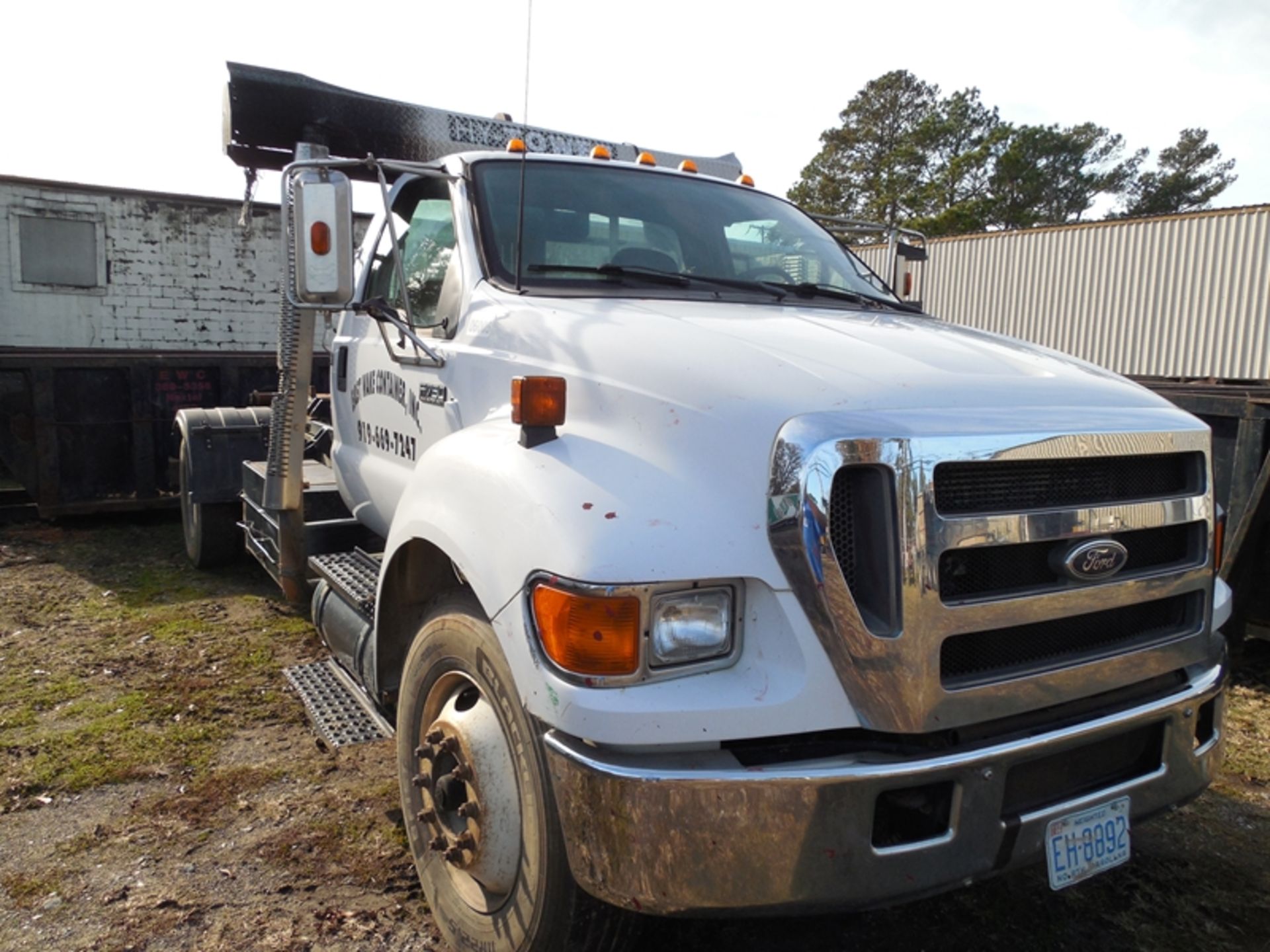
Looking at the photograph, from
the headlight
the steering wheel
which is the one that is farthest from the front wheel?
the steering wheel

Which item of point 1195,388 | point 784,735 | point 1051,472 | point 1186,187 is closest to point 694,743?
point 784,735

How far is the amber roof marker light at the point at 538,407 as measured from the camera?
2344 millimetres

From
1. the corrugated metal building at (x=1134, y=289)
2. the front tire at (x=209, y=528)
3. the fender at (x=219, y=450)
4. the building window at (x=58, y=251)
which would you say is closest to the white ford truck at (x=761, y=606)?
the fender at (x=219, y=450)

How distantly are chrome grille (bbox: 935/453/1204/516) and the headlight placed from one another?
0.51 meters

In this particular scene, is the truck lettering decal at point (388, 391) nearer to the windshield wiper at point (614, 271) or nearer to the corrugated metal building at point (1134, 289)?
the windshield wiper at point (614, 271)

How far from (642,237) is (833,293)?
2.44 ft

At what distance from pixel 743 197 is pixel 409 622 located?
2231mm

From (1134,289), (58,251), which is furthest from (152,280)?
(1134,289)

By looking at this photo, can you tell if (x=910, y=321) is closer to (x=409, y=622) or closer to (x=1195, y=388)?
(x=409, y=622)

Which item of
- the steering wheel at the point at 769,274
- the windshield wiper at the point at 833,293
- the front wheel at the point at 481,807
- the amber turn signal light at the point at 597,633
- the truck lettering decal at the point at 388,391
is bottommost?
the front wheel at the point at 481,807

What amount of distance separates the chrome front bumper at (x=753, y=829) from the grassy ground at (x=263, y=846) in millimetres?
983

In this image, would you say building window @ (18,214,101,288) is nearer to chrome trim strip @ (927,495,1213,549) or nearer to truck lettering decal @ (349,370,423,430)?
truck lettering decal @ (349,370,423,430)

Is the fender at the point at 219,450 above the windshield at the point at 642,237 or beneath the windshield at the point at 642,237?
beneath

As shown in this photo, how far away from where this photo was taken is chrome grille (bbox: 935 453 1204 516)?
2061 millimetres
